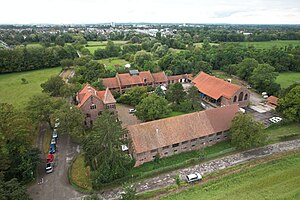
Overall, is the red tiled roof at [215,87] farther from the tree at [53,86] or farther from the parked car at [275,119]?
the tree at [53,86]

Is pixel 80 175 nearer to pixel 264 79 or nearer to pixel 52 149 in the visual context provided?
pixel 52 149

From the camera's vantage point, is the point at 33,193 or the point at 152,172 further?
the point at 152,172

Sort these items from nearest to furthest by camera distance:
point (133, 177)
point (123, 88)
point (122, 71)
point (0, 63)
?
1. point (133, 177)
2. point (123, 88)
3. point (122, 71)
4. point (0, 63)

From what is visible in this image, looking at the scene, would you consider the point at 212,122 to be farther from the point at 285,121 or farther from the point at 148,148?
the point at 285,121

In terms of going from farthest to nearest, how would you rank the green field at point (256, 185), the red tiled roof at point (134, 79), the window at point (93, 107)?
the red tiled roof at point (134, 79) → the window at point (93, 107) → the green field at point (256, 185)

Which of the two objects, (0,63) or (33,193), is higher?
(0,63)

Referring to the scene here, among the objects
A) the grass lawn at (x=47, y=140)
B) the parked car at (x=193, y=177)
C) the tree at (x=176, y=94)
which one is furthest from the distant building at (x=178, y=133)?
the grass lawn at (x=47, y=140)

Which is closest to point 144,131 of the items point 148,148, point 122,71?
point 148,148
